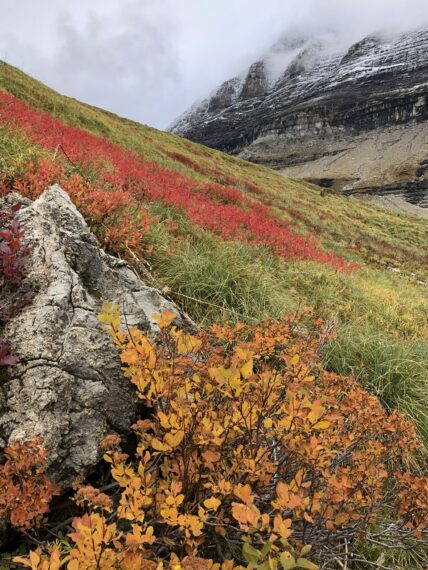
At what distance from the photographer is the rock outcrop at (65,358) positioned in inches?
84.7

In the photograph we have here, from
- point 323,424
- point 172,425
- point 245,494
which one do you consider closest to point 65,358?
point 172,425

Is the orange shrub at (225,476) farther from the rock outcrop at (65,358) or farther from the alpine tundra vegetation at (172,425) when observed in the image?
the rock outcrop at (65,358)

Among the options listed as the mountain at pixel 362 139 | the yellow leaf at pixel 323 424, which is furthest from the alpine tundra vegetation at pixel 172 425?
the mountain at pixel 362 139

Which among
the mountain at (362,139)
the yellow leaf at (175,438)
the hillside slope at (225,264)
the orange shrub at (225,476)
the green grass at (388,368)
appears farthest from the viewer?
the mountain at (362,139)

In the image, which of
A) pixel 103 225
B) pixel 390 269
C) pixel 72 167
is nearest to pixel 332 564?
pixel 103 225

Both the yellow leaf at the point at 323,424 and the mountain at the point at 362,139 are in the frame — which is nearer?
the yellow leaf at the point at 323,424

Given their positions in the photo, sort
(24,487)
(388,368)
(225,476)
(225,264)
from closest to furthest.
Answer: (24,487) < (225,476) < (388,368) < (225,264)

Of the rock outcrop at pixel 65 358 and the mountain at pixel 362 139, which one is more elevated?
the mountain at pixel 362 139

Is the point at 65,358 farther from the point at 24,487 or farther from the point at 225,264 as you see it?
the point at 225,264

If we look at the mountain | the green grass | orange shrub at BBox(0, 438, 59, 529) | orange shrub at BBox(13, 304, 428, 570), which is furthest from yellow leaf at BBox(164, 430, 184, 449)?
the mountain

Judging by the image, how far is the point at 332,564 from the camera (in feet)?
7.58

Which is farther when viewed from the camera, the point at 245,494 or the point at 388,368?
the point at 388,368

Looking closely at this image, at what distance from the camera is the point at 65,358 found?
7.93 feet

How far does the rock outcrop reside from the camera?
7.06ft
